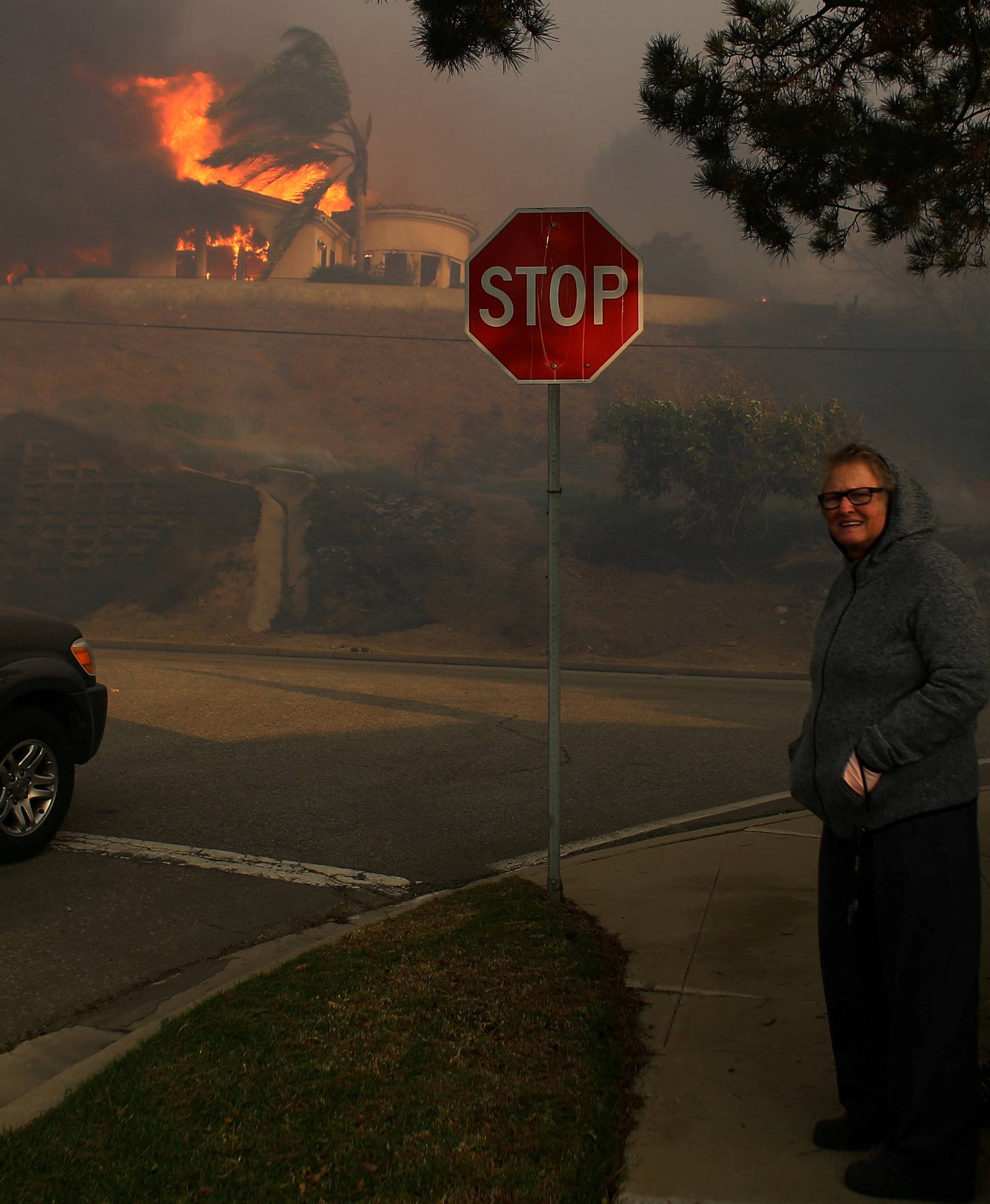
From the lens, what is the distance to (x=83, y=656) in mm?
6945

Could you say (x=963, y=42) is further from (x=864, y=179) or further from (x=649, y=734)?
(x=649, y=734)

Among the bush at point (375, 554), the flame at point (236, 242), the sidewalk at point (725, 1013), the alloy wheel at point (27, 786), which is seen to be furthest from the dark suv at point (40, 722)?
the flame at point (236, 242)

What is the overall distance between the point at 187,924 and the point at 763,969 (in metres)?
2.64

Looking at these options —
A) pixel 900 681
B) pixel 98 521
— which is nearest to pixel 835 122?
pixel 900 681

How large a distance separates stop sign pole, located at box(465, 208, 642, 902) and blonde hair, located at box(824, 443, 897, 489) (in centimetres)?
223

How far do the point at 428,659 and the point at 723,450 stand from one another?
13676 millimetres

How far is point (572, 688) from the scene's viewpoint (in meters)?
15.0

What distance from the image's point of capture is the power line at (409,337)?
56906 mm

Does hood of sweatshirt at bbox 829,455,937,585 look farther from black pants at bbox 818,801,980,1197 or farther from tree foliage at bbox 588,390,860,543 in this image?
tree foliage at bbox 588,390,860,543

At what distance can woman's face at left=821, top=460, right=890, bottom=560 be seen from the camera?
293 centimetres

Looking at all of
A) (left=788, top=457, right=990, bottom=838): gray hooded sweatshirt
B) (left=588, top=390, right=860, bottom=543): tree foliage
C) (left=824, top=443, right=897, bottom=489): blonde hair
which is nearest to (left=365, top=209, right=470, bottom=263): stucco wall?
(left=588, top=390, right=860, bottom=543): tree foliage

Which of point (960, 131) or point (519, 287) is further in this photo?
point (960, 131)

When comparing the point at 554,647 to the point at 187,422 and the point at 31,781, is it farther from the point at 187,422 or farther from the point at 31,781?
the point at 187,422

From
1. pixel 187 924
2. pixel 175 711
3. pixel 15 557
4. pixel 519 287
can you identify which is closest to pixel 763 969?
pixel 187 924
